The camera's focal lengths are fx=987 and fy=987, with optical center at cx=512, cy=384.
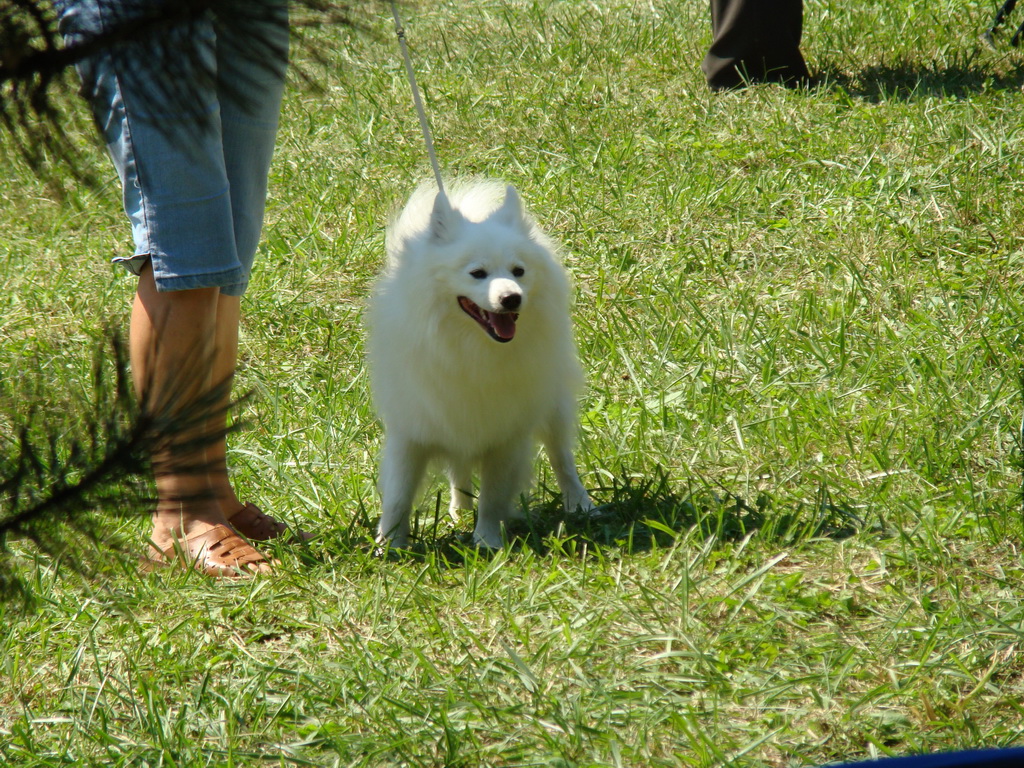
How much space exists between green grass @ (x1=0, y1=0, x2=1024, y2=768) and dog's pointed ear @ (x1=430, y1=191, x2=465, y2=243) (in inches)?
29.0

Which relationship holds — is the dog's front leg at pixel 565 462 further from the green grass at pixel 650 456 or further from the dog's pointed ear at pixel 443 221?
the dog's pointed ear at pixel 443 221

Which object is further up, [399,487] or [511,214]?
[511,214]

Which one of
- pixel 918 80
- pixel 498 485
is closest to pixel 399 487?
pixel 498 485

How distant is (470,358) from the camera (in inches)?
108

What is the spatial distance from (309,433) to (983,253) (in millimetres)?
2818

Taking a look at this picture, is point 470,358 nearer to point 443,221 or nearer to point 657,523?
point 443,221

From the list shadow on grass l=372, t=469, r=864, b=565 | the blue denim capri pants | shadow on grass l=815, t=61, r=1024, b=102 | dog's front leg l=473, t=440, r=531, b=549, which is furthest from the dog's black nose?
shadow on grass l=815, t=61, r=1024, b=102

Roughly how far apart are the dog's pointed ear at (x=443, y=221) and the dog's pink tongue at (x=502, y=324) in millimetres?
274

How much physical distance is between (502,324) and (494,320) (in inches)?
1.0

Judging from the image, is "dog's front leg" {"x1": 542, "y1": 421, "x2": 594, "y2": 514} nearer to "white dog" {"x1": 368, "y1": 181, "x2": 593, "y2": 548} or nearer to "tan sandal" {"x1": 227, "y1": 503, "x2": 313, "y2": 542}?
"white dog" {"x1": 368, "y1": 181, "x2": 593, "y2": 548}

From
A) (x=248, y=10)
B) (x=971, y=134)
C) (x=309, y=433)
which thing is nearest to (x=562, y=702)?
(x=248, y=10)

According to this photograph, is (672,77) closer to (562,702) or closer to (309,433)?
(309,433)

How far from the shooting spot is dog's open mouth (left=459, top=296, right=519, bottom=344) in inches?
105

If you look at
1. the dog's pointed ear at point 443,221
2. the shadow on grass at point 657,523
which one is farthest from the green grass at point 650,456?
the dog's pointed ear at point 443,221
